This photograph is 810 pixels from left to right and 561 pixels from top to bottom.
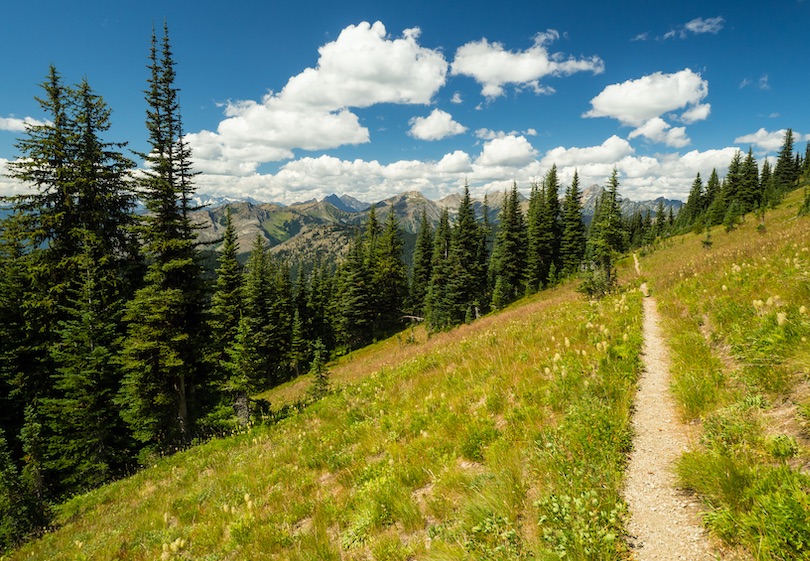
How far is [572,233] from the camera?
191 feet

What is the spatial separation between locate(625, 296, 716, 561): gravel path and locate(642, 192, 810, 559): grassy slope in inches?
7.7

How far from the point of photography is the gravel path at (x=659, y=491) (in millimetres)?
3072

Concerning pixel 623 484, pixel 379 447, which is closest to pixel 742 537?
pixel 623 484

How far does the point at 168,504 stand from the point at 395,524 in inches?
251

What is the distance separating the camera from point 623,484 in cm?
392

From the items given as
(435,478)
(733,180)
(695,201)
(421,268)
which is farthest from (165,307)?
(695,201)

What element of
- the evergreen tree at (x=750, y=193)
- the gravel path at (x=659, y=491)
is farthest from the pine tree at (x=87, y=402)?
the evergreen tree at (x=750, y=193)

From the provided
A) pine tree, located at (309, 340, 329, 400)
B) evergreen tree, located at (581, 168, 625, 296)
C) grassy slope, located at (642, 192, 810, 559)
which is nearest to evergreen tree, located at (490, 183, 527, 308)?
evergreen tree, located at (581, 168, 625, 296)

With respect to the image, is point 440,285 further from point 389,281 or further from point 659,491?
point 659,491

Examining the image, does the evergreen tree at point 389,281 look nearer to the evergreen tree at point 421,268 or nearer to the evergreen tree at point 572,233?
the evergreen tree at point 421,268

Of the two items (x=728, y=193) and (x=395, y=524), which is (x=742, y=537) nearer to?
(x=395, y=524)

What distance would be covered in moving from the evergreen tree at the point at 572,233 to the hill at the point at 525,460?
162 feet

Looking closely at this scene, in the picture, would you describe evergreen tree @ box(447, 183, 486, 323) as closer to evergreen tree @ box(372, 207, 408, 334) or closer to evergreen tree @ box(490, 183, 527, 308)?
evergreen tree @ box(490, 183, 527, 308)

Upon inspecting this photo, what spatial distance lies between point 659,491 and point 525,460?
1.46 metres
